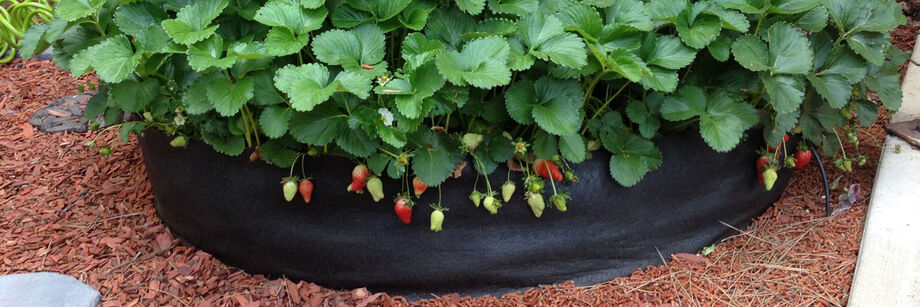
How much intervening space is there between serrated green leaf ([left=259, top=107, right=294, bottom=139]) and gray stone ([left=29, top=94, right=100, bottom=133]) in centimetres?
132

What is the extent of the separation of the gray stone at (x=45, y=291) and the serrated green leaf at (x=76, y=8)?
69cm

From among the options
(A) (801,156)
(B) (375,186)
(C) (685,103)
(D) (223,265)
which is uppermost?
(C) (685,103)

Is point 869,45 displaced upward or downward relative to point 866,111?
upward

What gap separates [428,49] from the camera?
1673mm

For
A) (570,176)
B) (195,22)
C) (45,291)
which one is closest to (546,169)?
(570,176)

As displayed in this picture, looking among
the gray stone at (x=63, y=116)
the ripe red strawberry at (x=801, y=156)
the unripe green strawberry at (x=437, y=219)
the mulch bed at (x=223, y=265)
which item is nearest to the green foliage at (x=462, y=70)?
the unripe green strawberry at (x=437, y=219)

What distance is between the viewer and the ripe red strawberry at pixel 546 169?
1785 millimetres

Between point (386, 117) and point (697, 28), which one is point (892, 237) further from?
point (386, 117)

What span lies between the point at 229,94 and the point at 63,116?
1498mm

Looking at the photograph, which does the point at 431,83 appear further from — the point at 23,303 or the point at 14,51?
the point at 14,51

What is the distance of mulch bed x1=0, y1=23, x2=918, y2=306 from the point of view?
1.94 meters

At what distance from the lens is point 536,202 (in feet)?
5.83

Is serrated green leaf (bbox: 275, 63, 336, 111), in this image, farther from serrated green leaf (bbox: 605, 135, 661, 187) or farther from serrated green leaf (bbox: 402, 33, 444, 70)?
serrated green leaf (bbox: 605, 135, 661, 187)

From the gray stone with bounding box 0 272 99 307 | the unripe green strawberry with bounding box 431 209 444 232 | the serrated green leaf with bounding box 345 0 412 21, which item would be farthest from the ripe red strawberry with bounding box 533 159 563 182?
the gray stone with bounding box 0 272 99 307
